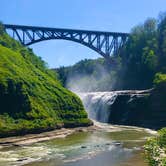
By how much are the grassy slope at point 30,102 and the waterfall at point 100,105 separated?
8628mm

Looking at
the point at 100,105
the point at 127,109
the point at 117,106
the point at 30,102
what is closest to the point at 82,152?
the point at 30,102

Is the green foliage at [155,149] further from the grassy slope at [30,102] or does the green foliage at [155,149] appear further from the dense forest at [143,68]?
the dense forest at [143,68]

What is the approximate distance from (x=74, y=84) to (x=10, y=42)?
52.6m

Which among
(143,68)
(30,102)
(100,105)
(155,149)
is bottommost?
(155,149)

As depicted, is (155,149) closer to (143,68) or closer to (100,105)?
(100,105)

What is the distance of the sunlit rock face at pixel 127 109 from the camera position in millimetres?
57028

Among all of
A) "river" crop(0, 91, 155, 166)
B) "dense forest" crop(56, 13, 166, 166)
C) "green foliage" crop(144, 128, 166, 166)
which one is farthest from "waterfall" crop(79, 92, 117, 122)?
"green foliage" crop(144, 128, 166, 166)

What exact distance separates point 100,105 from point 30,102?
74.5 feet

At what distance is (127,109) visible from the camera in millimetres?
63062

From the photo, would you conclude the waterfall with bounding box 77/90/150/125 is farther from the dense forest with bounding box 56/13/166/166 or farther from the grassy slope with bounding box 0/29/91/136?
the grassy slope with bounding box 0/29/91/136

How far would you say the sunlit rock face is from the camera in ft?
187

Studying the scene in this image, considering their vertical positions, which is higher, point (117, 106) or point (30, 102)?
point (30, 102)

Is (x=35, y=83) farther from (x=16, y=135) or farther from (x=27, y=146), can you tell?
(x=27, y=146)

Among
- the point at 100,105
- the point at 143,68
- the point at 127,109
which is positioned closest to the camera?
the point at 127,109
